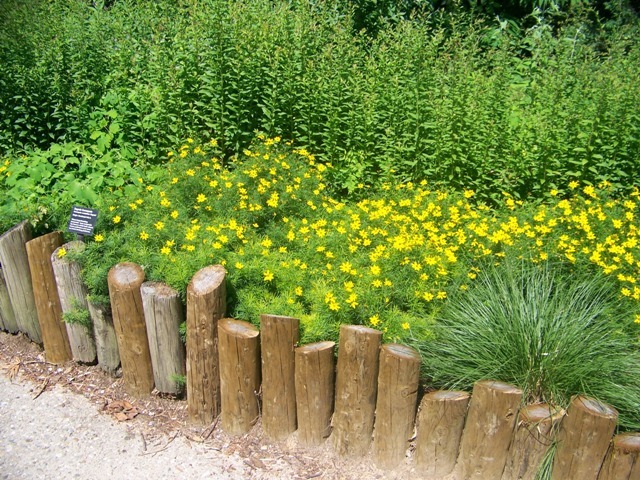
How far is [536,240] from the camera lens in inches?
148

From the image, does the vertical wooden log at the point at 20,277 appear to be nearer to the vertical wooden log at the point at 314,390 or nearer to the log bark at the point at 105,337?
the log bark at the point at 105,337

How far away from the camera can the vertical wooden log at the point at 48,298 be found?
3.83 meters

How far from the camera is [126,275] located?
11.6ft

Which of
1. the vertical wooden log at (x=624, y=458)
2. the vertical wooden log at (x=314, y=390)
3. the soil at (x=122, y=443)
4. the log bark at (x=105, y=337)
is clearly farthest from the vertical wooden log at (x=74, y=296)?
the vertical wooden log at (x=624, y=458)

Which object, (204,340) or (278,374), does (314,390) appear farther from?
(204,340)

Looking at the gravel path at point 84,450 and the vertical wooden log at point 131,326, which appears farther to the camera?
the vertical wooden log at point 131,326

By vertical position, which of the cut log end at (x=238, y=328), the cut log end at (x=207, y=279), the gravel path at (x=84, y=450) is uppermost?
the cut log end at (x=207, y=279)

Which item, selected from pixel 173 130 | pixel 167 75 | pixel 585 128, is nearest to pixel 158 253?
pixel 173 130

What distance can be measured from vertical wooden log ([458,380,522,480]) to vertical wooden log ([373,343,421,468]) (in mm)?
274

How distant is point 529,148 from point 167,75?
2926mm

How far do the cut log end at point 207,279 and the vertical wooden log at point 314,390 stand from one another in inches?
21.9

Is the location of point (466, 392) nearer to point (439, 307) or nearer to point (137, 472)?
point (439, 307)

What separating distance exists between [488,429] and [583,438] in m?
0.40

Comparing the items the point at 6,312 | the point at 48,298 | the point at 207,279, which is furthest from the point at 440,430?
the point at 6,312
